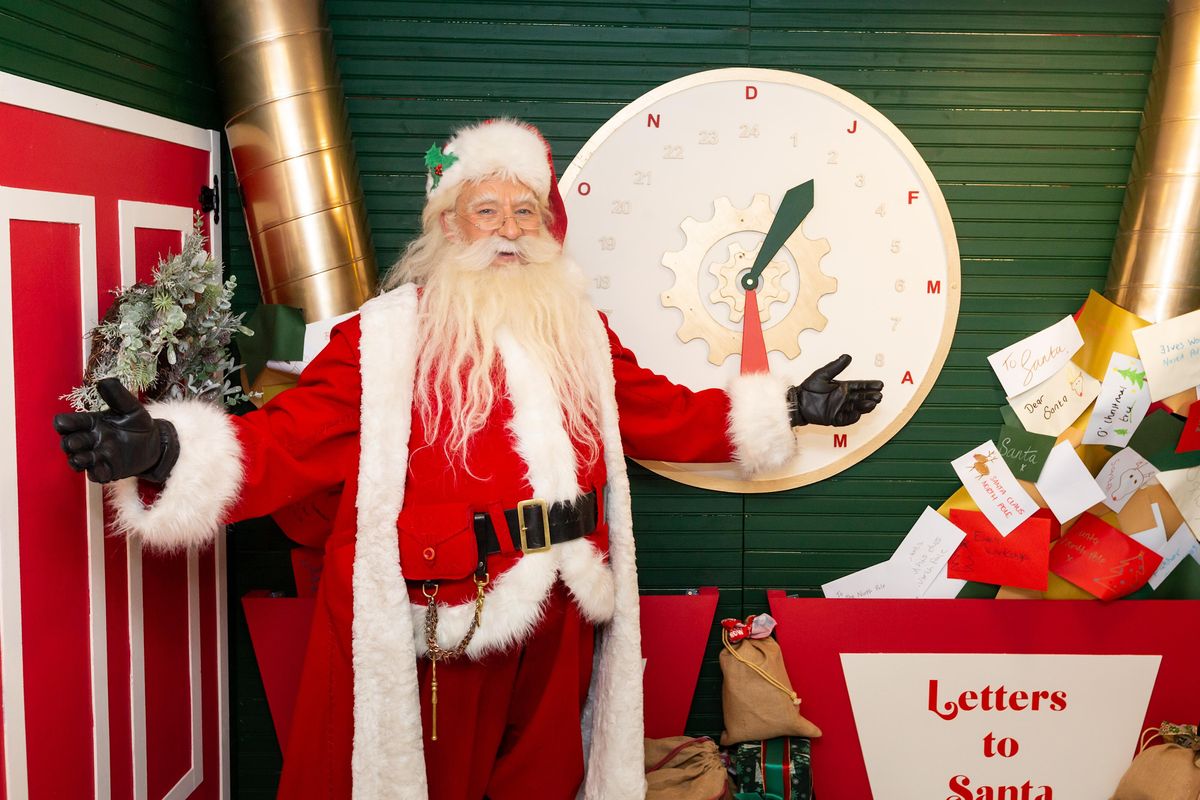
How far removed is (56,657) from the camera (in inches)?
65.1

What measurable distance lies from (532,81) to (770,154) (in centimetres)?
65

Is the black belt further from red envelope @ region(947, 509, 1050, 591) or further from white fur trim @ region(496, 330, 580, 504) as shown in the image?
red envelope @ region(947, 509, 1050, 591)

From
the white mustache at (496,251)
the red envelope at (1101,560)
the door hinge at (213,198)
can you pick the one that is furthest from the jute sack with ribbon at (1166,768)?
the door hinge at (213,198)

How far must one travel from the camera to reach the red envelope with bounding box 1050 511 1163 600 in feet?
7.88

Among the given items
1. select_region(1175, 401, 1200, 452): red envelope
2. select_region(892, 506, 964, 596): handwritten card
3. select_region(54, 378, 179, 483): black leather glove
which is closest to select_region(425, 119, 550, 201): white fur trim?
select_region(54, 378, 179, 483): black leather glove

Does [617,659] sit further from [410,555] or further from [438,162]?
[438,162]

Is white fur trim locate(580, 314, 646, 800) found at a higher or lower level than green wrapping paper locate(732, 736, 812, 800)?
higher

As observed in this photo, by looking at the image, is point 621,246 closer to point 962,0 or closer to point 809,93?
point 809,93

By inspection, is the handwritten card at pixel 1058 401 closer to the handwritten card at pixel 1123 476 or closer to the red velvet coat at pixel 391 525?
the handwritten card at pixel 1123 476

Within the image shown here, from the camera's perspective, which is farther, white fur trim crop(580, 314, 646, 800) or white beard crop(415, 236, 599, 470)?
white fur trim crop(580, 314, 646, 800)

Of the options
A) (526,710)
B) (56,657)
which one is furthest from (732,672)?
(56,657)

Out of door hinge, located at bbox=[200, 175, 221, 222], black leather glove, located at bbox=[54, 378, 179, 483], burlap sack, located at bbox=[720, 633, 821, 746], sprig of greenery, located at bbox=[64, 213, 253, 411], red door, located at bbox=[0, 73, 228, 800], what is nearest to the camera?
black leather glove, located at bbox=[54, 378, 179, 483]

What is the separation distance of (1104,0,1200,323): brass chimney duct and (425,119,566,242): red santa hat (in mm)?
1524

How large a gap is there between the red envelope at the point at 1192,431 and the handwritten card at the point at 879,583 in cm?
77
